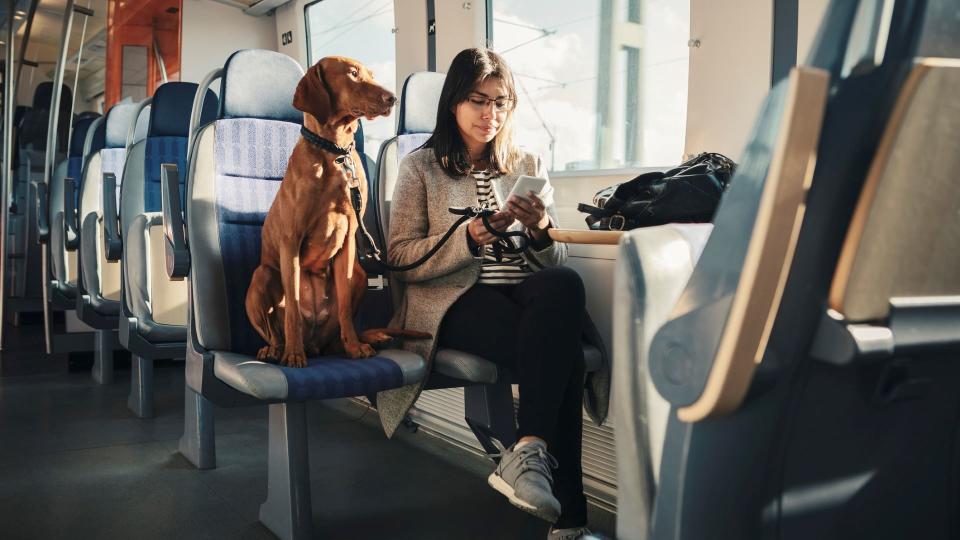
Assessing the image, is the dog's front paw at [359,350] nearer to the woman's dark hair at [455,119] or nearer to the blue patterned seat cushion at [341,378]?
the blue patterned seat cushion at [341,378]

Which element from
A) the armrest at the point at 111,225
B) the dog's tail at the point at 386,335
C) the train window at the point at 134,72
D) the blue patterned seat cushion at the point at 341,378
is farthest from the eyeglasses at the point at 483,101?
the train window at the point at 134,72

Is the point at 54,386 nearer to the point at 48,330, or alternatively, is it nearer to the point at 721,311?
the point at 48,330

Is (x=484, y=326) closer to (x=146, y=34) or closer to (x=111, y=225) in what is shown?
(x=111, y=225)

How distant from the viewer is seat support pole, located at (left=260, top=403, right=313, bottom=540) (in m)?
1.89

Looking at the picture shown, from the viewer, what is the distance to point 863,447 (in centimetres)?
53

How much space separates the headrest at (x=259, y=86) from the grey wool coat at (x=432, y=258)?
1.22ft

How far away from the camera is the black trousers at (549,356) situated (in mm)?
1731

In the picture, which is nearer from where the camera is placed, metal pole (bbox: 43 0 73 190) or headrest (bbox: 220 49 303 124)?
headrest (bbox: 220 49 303 124)

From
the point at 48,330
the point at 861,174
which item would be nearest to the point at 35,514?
the point at 861,174

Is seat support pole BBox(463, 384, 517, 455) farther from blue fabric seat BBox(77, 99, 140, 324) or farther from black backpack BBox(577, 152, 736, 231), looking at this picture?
blue fabric seat BBox(77, 99, 140, 324)

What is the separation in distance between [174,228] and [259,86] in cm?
50

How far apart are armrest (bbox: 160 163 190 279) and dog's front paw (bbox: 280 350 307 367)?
22.0 inches

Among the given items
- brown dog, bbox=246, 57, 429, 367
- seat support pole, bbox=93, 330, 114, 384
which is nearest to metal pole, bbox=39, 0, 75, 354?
seat support pole, bbox=93, 330, 114, 384

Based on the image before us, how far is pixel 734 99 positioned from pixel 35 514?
225 cm
